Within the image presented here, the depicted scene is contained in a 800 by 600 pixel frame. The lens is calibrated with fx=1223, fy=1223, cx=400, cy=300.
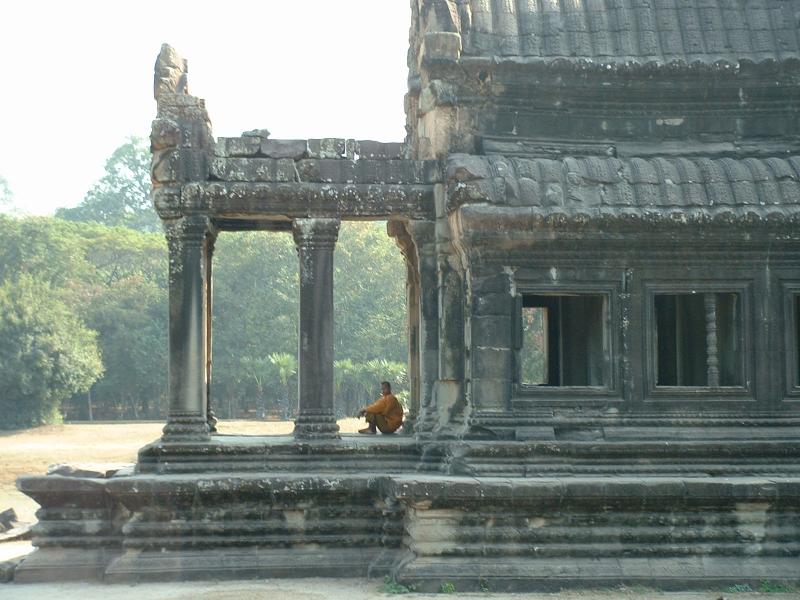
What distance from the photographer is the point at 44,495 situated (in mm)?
11219

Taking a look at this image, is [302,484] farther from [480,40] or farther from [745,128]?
[745,128]

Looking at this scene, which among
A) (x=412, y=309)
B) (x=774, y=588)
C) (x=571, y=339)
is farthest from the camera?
(x=571, y=339)

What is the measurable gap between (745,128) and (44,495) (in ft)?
24.9

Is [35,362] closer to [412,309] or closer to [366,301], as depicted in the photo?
[366,301]

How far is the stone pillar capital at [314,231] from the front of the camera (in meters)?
11.7

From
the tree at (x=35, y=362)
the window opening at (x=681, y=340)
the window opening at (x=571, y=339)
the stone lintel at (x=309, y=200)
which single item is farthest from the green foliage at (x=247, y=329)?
the stone lintel at (x=309, y=200)

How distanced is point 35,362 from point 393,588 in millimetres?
30214

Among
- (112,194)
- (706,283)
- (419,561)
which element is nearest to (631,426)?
(706,283)

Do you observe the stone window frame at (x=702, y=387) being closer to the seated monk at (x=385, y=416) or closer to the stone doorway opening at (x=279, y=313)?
the seated monk at (x=385, y=416)

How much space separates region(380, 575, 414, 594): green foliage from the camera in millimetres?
10234

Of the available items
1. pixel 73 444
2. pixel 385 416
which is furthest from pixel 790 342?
pixel 73 444

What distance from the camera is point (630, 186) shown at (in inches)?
449

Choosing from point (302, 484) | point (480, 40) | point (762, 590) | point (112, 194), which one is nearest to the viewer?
point (762, 590)

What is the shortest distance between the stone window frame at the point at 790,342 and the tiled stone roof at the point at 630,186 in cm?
78
